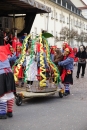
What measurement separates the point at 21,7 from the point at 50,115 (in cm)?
868

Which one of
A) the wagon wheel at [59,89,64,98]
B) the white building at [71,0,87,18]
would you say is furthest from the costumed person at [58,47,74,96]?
the white building at [71,0,87,18]

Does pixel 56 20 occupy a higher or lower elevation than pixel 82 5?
lower

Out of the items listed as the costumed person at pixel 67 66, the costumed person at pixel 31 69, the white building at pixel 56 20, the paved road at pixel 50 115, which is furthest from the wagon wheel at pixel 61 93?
the white building at pixel 56 20

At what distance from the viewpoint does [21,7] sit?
15375 millimetres

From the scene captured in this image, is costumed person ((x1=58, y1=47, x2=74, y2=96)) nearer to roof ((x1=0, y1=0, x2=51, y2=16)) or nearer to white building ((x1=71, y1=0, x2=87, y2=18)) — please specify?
roof ((x1=0, y1=0, x2=51, y2=16))

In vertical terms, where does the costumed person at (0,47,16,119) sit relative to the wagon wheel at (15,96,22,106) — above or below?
above

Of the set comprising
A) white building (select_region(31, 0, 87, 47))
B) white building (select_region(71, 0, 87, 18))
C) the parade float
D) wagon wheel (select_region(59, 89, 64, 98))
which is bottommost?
wagon wheel (select_region(59, 89, 64, 98))

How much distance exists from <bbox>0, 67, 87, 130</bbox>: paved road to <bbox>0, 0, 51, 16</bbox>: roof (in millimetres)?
5219

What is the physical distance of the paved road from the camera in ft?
21.9

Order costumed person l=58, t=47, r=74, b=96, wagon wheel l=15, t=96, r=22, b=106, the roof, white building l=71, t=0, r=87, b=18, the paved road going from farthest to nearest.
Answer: white building l=71, t=0, r=87, b=18 < the roof < costumed person l=58, t=47, r=74, b=96 < wagon wheel l=15, t=96, r=22, b=106 < the paved road

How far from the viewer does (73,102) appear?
31.0 ft

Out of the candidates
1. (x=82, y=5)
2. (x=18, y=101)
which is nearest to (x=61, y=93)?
(x=18, y=101)

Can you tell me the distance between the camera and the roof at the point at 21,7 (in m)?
13.8

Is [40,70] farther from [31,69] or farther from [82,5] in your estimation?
[82,5]
